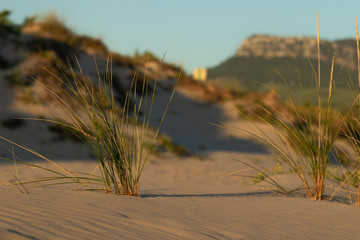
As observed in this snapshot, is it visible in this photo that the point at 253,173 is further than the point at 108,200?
Yes

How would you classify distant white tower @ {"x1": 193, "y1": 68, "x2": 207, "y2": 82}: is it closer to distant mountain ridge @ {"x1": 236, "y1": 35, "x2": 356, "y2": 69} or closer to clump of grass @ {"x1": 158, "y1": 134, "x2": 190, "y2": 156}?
clump of grass @ {"x1": 158, "y1": 134, "x2": 190, "y2": 156}

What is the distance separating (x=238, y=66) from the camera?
3712 cm

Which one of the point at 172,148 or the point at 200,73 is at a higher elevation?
the point at 200,73

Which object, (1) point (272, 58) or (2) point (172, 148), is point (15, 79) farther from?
(1) point (272, 58)

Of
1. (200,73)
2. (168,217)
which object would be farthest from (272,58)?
(168,217)

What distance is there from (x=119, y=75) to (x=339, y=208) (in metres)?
10.7

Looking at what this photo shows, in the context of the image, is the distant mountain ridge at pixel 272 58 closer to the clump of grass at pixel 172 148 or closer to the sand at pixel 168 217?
the clump of grass at pixel 172 148

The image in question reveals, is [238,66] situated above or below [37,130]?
above

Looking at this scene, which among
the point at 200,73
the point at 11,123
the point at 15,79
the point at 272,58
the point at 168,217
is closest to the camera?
the point at 168,217

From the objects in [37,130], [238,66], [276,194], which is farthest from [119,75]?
[238,66]

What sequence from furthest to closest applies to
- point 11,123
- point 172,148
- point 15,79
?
1. point 15,79
2. point 172,148
3. point 11,123

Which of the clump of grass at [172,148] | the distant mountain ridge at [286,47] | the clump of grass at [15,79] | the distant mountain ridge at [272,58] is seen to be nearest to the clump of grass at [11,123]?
the clump of grass at [15,79]

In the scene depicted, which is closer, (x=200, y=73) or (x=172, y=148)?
(x=172, y=148)

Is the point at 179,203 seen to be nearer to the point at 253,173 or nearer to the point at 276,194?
the point at 276,194
